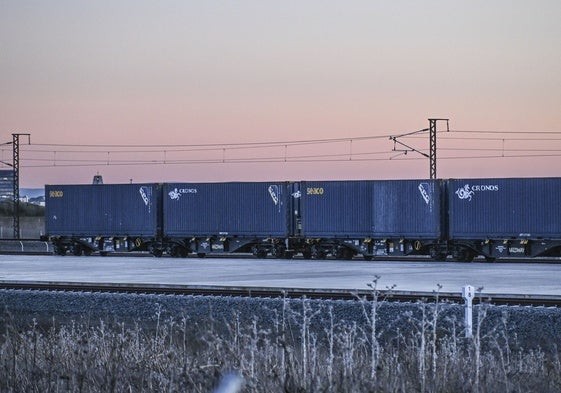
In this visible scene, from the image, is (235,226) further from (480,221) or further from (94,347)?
(94,347)

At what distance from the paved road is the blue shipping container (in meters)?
1.99

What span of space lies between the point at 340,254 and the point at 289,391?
35847mm

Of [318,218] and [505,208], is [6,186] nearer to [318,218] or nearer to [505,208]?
[318,218]

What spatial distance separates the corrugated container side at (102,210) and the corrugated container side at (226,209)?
0.99 m

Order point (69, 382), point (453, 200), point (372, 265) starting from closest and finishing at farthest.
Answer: point (69, 382) < point (372, 265) < point (453, 200)

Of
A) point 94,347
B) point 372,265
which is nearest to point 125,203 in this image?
point 372,265

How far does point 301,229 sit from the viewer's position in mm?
43625

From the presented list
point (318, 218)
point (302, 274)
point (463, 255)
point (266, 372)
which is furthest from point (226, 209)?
point (266, 372)

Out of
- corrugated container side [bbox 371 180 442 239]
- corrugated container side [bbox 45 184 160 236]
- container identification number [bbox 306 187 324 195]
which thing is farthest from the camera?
corrugated container side [bbox 45 184 160 236]

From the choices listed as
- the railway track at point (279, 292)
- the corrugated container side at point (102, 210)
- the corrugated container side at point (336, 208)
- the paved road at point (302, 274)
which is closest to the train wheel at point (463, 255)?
the paved road at point (302, 274)

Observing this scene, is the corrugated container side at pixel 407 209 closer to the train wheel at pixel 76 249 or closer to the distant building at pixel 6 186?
the train wheel at pixel 76 249

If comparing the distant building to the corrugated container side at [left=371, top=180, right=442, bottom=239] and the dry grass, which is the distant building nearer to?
the corrugated container side at [left=371, top=180, right=442, bottom=239]

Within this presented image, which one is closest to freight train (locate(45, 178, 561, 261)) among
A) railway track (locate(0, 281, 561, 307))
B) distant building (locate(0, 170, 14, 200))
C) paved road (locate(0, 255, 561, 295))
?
paved road (locate(0, 255, 561, 295))

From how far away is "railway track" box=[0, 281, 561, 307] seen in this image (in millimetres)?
19453
